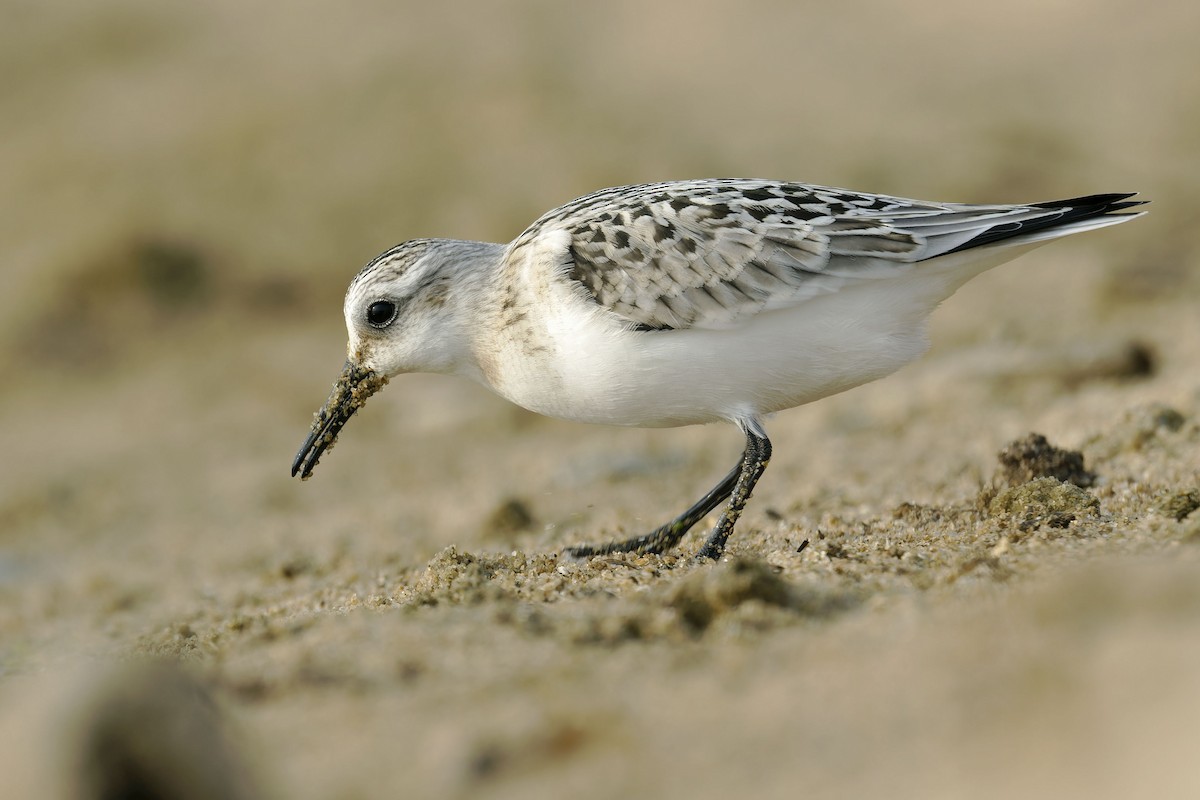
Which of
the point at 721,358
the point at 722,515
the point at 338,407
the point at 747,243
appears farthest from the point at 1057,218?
the point at 338,407

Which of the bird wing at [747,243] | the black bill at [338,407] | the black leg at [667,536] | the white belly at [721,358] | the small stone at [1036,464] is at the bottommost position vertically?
the black leg at [667,536]

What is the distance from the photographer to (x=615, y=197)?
→ 5.54m

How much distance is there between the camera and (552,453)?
9320 mm

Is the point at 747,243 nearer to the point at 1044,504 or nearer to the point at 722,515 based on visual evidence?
the point at 722,515

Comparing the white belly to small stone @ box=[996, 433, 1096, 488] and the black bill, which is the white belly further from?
the black bill

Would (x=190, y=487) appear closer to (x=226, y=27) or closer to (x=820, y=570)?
(x=820, y=570)

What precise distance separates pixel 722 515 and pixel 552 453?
4115 mm

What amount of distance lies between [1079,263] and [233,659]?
9.40 m

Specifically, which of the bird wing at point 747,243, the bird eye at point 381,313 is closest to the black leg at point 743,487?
the bird wing at point 747,243

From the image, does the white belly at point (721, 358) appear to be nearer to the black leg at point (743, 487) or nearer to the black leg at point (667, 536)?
the black leg at point (743, 487)

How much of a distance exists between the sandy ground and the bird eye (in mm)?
1061

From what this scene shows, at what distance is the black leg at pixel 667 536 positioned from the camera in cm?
560

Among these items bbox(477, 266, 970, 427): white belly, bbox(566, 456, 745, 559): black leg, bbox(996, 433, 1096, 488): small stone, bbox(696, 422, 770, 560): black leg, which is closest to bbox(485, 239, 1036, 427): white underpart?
bbox(477, 266, 970, 427): white belly

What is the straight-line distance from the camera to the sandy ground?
10.3 ft
